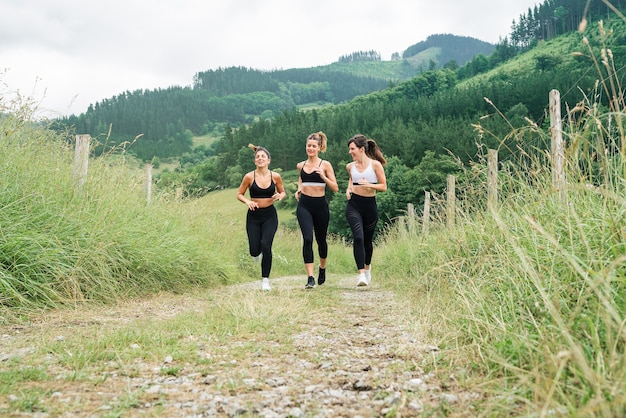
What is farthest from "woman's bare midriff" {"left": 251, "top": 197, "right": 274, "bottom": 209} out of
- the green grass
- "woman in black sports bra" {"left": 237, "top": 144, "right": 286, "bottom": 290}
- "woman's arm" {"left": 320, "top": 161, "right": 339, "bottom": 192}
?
the green grass

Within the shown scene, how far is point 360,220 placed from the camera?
8164 millimetres

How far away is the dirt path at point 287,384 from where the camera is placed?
2219mm

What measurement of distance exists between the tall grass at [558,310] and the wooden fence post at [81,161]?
4923 millimetres

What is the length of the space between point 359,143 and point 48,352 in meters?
5.80

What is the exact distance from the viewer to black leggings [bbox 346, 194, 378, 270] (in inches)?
317

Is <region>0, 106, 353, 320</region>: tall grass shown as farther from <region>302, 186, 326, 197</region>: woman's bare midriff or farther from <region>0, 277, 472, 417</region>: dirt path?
<region>302, 186, 326, 197</region>: woman's bare midriff

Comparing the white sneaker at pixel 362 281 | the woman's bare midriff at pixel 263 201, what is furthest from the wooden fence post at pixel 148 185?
the white sneaker at pixel 362 281

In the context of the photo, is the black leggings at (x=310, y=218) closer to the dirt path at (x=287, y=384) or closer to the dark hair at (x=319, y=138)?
the dark hair at (x=319, y=138)

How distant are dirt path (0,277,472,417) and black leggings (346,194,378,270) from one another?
155 inches

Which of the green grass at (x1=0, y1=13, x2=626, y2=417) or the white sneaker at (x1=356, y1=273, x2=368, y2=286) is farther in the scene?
the white sneaker at (x1=356, y1=273, x2=368, y2=286)

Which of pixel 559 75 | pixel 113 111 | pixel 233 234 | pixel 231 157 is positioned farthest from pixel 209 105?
pixel 233 234

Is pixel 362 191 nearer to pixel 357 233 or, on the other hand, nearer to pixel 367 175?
pixel 367 175

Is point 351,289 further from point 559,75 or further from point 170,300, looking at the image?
point 559,75

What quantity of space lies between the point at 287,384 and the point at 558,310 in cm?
144
